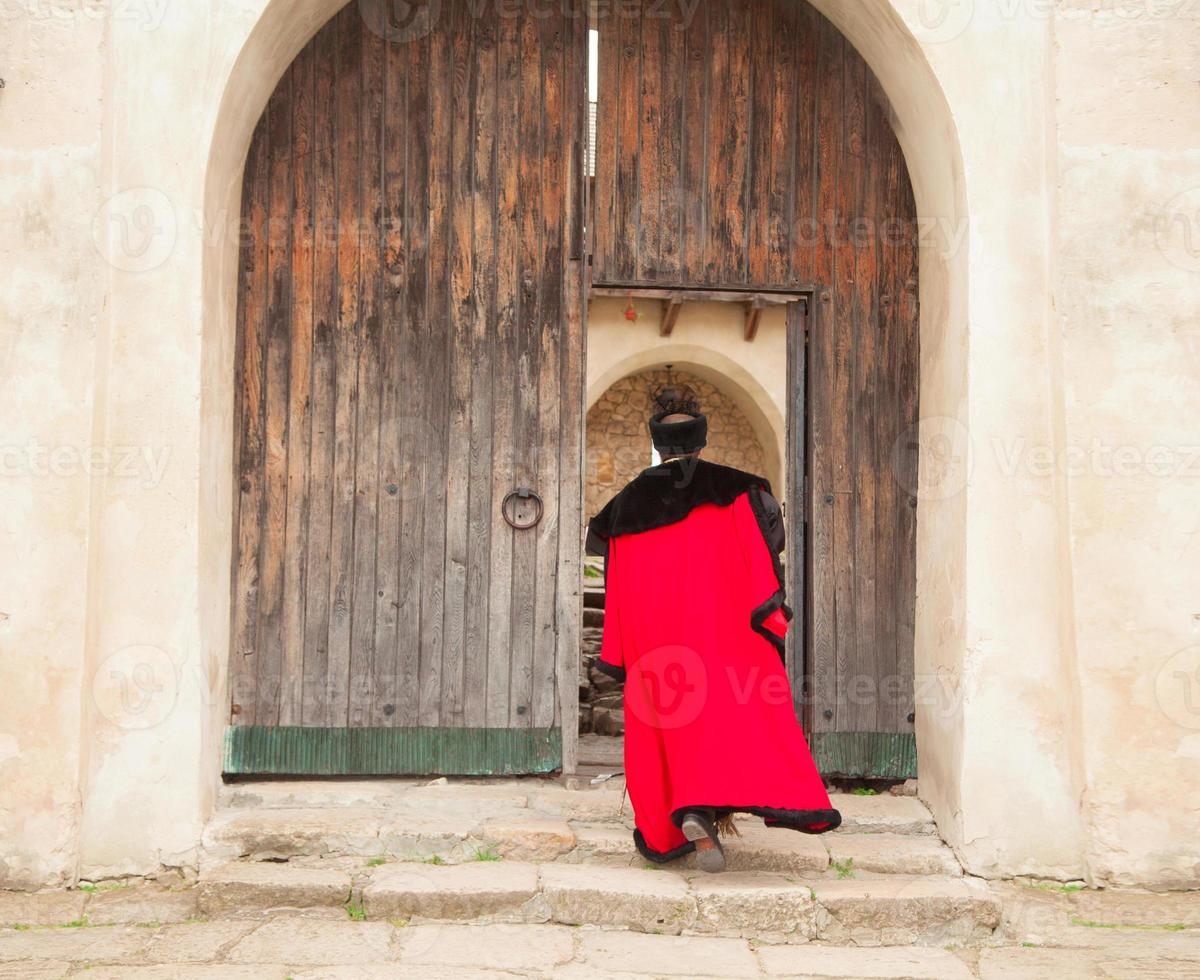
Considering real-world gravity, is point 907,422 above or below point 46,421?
above

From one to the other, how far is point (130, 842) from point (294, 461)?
1.40 meters

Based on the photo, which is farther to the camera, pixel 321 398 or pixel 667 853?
pixel 321 398

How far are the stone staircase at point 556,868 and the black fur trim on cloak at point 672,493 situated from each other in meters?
0.98

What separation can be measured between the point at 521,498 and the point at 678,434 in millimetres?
818

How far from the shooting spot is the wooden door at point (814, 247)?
178 inches

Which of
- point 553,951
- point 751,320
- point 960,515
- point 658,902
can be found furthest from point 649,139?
point 751,320

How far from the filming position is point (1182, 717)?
375 centimetres

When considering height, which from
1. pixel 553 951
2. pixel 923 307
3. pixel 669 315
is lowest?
pixel 553 951

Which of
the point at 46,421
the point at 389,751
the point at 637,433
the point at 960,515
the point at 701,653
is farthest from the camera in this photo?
the point at 637,433

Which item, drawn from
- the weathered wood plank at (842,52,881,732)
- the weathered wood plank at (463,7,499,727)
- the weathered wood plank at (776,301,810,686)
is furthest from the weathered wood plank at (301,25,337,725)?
the weathered wood plank at (842,52,881,732)

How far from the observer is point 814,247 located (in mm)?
4578

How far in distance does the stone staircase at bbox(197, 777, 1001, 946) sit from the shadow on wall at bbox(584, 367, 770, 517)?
31.9 feet

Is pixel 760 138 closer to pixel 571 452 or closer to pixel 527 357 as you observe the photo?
pixel 527 357

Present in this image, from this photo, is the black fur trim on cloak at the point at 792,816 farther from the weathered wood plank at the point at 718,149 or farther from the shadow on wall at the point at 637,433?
the shadow on wall at the point at 637,433
